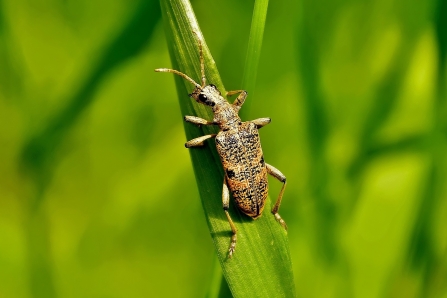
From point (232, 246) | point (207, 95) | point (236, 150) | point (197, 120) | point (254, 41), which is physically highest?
point (254, 41)

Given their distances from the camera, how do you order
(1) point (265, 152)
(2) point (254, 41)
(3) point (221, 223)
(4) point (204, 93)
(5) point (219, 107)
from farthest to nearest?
(1) point (265, 152) → (5) point (219, 107) → (4) point (204, 93) → (3) point (221, 223) → (2) point (254, 41)

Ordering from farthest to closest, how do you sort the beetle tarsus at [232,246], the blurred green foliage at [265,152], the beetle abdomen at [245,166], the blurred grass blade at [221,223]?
the blurred green foliage at [265,152], the beetle abdomen at [245,166], the beetle tarsus at [232,246], the blurred grass blade at [221,223]

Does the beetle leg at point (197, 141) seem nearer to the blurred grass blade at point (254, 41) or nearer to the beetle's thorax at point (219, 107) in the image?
the beetle's thorax at point (219, 107)

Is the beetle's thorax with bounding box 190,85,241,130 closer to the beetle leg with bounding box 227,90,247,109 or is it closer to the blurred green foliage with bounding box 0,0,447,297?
the beetle leg with bounding box 227,90,247,109

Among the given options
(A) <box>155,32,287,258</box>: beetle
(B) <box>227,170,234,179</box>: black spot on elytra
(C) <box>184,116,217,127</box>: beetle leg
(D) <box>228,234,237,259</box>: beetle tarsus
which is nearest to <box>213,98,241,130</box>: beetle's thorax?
(A) <box>155,32,287,258</box>: beetle

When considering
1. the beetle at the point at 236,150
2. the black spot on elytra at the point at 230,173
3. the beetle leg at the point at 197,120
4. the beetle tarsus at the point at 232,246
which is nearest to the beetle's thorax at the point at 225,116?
the beetle at the point at 236,150

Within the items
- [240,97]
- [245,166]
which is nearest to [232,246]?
[245,166]

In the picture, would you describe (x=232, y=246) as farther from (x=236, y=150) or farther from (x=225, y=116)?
(x=225, y=116)
